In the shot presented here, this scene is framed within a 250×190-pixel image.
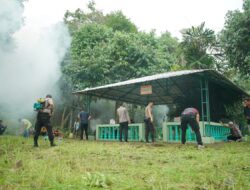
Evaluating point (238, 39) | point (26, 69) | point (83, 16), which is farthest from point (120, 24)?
point (238, 39)

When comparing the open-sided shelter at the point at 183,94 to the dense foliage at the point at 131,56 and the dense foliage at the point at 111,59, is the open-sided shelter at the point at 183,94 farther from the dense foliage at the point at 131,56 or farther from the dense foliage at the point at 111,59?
the dense foliage at the point at 111,59

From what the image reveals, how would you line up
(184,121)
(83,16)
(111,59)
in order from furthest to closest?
(83,16)
(111,59)
(184,121)

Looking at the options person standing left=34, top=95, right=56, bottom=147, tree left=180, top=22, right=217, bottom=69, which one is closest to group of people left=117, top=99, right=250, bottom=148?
person standing left=34, top=95, right=56, bottom=147

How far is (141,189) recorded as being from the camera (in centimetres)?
332

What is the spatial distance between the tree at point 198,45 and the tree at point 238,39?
1047 cm

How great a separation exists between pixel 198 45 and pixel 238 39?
13.9m

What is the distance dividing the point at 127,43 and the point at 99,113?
24.8 feet

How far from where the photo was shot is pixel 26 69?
858 inches

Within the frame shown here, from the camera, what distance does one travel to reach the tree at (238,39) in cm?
1511

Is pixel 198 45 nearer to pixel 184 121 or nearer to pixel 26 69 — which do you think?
pixel 26 69

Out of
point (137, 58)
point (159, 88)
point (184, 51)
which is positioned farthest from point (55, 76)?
point (184, 51)

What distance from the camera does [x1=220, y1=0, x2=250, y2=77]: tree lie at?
15.1 meters

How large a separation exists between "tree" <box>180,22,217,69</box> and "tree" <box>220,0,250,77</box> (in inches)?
412

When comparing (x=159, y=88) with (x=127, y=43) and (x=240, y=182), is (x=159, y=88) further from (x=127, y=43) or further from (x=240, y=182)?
(x=240, y=182)
